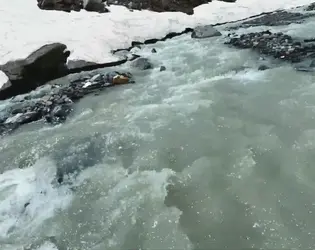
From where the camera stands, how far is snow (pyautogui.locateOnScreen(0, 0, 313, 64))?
15583mm

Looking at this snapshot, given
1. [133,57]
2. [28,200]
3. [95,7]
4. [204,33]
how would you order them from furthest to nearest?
[95,7], [204,33], [133,57], [28,200]

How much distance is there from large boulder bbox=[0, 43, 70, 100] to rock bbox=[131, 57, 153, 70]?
2780mm

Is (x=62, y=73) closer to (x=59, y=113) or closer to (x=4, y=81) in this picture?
(x=4, y=81)

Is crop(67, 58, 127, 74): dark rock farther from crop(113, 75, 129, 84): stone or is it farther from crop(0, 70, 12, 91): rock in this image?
crop(0, 70, 12, 91): rock

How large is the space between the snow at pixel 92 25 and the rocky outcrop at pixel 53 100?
2292mm

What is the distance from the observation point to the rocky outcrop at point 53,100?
1073 cm

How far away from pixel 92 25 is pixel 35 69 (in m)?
5.02

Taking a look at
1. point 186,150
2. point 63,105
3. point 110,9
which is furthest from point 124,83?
point 110,9

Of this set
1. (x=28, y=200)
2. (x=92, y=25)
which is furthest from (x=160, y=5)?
(x=28, y=200)

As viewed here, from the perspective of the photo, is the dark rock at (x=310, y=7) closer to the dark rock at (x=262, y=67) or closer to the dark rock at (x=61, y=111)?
the dark rock at (x=262, y=67)

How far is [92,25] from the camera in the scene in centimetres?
1786

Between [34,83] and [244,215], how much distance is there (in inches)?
402

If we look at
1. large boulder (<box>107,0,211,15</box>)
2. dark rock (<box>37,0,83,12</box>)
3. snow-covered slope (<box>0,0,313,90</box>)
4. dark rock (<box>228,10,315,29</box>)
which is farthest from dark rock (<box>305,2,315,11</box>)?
dark rock (<box>37,0,83,12</box>)

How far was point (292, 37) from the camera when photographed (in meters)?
15.1
